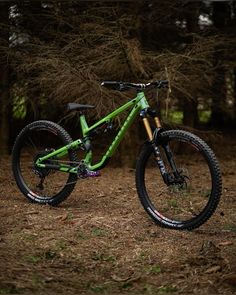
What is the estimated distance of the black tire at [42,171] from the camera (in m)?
5.27

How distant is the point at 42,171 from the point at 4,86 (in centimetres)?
318

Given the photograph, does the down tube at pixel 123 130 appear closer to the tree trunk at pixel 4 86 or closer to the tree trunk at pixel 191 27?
the tree trunk at pixel 191 27

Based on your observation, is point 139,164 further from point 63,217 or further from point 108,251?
point 108,251

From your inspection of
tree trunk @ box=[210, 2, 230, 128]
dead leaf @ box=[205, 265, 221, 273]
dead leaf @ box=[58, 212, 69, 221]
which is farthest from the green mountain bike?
tree trunk @ box=[210, 2, 230, 128]

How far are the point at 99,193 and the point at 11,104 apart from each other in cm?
284

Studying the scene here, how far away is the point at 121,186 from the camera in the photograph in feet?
21.1

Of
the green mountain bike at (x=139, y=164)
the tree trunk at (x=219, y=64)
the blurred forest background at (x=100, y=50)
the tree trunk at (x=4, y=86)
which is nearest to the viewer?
the green mountain bike at (x=139, y=164)

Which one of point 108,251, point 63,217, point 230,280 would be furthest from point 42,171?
point 230,280

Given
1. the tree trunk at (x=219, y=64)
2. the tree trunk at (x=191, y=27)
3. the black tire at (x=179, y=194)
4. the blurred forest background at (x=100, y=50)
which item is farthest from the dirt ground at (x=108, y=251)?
the tree trunk at (x=219, y=64)

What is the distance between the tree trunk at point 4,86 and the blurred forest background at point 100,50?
0.02 meters

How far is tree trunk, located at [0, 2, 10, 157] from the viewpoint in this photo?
7145mm

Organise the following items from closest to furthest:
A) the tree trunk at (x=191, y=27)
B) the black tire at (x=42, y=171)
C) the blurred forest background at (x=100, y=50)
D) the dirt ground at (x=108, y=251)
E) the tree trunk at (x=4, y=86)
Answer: the dirt ground at (x=108, y=251) → the black tire at (x=42, y=171) → the blurred forest background at (x=100, y=50) → the tree trunk at (x=4, y=86) → the tree trunk at (x=191, y=27)

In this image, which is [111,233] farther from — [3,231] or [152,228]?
[3,231]

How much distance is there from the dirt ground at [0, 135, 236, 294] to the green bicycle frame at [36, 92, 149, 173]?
0.46m
